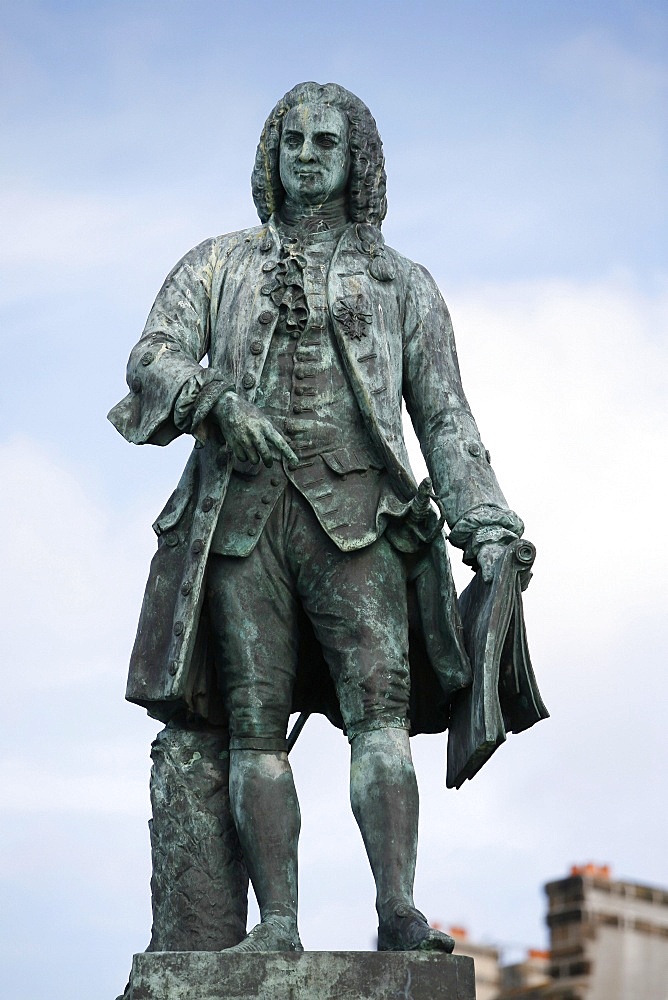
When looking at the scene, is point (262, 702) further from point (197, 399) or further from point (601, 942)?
point (601, 942)

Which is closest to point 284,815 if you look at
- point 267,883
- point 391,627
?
point 267,883

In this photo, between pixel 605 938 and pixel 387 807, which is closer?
pixel 387 807

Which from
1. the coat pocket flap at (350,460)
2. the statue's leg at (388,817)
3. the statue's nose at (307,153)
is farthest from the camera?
the statue's nose at (307,153)

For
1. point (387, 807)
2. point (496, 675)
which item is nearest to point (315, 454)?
point (496, 675)

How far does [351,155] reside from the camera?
10203mm

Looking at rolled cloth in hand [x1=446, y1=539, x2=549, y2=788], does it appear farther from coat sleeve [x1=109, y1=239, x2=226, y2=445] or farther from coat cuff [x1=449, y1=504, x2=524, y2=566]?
coat sleeve [x1=109, y1=239, x2=226, y2=445]

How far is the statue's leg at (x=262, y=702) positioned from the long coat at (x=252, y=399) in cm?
14

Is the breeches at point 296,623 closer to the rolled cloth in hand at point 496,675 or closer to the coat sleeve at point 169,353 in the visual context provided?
the rolled cloth in hand at point 496,675

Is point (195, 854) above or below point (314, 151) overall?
below

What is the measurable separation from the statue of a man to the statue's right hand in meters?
0.01

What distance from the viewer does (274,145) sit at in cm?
1027

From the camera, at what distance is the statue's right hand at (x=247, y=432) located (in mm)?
9281

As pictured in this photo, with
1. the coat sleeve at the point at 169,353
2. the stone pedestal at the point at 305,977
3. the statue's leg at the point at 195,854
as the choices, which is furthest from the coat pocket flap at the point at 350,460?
the stone pedestal at the point at 305,977

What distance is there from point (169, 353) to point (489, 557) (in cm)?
163
